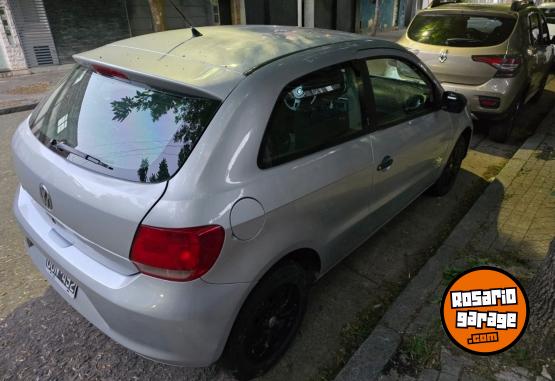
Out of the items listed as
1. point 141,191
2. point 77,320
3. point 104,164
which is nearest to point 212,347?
point 141,191

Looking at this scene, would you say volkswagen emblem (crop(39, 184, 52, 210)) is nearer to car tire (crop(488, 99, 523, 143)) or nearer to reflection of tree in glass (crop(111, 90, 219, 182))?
reflection of tree in glass (crop(111, 90, 219, 182))

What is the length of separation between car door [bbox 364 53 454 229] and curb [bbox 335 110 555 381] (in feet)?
1.56

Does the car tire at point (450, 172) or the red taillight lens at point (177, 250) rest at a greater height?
the red taillight lens at point (177, 250)

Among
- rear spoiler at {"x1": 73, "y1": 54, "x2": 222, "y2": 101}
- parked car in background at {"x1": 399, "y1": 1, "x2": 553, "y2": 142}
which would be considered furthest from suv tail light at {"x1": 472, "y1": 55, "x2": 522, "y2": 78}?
rear spoiler at {"x1": 73, "y1": 54, "x2": 222, "y2": 101}

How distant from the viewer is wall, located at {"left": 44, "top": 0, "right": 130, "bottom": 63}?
11.1 metres

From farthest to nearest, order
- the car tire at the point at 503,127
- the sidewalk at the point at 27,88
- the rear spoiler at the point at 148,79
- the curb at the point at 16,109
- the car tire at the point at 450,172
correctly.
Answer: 1. the sidewalk at the point at 27,88
2. the curb at the point at 16,109
3. the car tire at the point at 503,127
4. the car tire at the point at 450,172
5. the rear spoiler at the point at 148,79

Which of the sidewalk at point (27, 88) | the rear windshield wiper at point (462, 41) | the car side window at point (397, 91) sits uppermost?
the car side window at point (397, 91)

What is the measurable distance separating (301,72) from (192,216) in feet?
3.28

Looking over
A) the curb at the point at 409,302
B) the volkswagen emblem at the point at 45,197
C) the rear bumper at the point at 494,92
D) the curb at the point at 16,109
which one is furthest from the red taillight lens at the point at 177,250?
the curb at the point at 16,109

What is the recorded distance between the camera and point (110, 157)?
193 centimetres

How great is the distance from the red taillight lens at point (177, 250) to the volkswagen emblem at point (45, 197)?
671 millimetres

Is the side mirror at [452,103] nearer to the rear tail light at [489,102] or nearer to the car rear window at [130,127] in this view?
the rear tail light at [489,102]

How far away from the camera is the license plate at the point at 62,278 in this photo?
2.10m

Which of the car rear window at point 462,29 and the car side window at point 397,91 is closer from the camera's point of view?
the car side window at point 397,91
